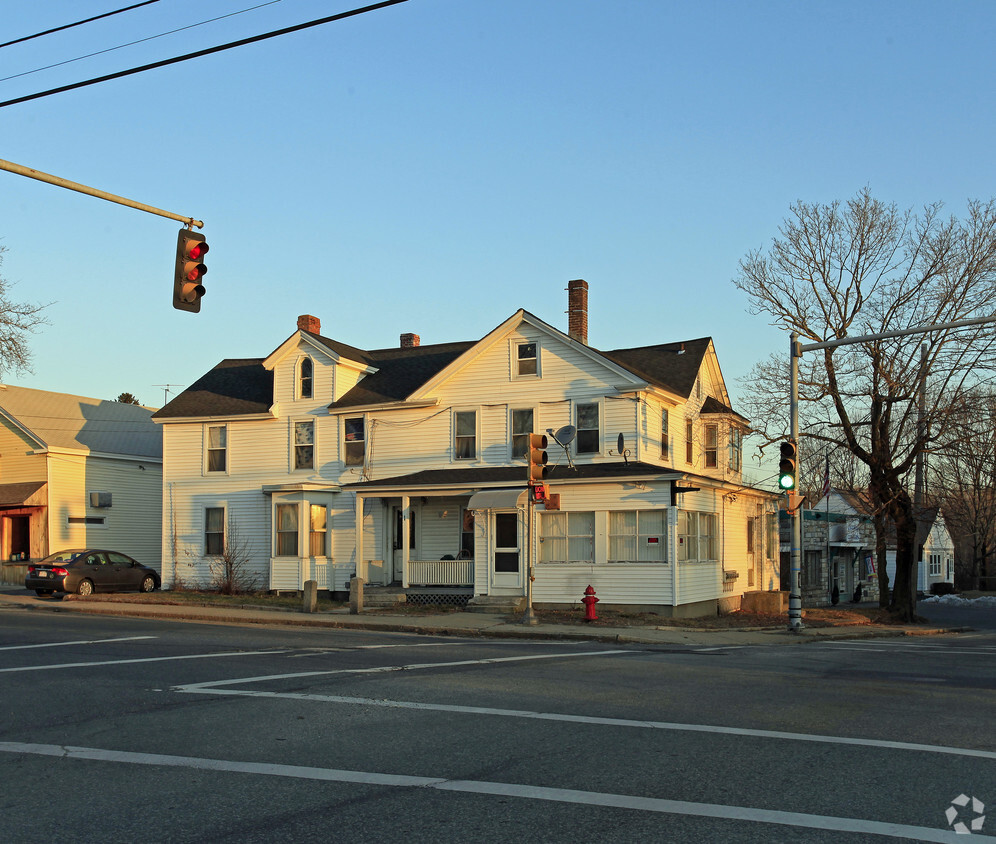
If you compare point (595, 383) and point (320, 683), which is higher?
point (595, 383)

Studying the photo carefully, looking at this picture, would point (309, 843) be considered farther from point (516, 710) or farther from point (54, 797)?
point (516, 710)

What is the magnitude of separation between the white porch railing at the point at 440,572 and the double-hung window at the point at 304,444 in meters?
5.89

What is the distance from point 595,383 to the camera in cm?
2891

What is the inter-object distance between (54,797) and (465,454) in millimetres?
23768

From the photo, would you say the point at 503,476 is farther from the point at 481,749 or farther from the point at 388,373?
the point at 481,749

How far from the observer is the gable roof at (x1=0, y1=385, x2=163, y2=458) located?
124 ft

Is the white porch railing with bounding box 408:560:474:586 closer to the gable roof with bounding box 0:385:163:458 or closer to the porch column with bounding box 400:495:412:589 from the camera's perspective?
the porch column with bounding box 400:495:412:589

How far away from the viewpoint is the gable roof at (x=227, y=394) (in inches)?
1342

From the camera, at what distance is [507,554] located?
92.5 ft

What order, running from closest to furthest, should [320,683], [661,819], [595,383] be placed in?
[661,819], [320,683], [595,383]

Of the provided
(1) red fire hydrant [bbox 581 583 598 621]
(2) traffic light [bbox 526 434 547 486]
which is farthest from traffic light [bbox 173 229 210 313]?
(1) red fire hydrant [bbox 581 583 598 621]

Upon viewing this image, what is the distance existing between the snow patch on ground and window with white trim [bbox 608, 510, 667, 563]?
117 feet

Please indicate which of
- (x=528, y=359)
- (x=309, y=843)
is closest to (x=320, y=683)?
(x=309, y=843)

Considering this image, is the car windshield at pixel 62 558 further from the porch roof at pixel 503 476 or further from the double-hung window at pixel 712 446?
the double-hung window at pixel 712 446
